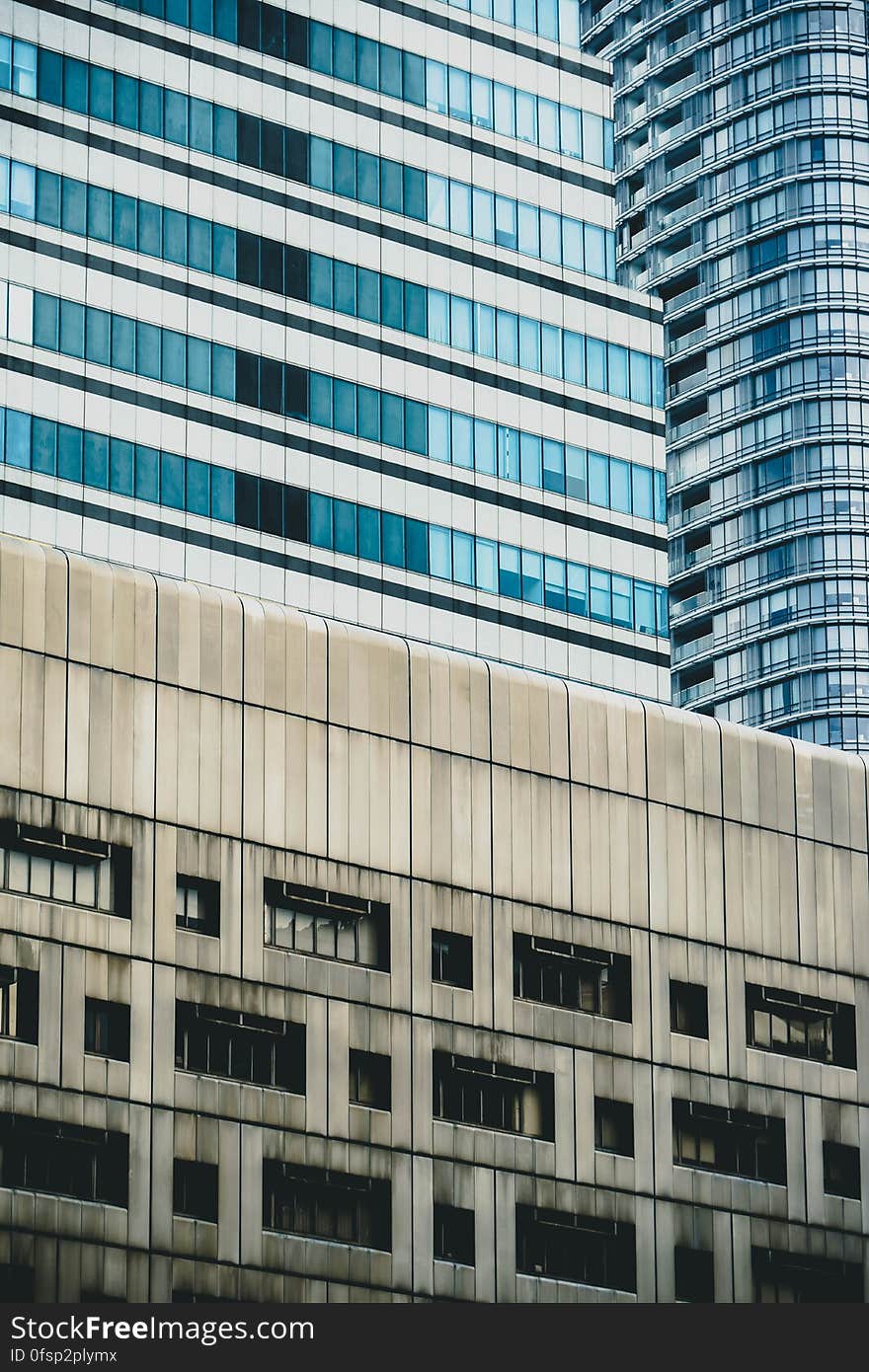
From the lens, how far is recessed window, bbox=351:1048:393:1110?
229 feet

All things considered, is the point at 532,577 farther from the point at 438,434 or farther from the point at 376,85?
the point at 376,85

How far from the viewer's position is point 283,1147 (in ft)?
223

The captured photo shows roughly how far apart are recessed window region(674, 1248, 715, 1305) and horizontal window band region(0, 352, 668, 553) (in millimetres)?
40392

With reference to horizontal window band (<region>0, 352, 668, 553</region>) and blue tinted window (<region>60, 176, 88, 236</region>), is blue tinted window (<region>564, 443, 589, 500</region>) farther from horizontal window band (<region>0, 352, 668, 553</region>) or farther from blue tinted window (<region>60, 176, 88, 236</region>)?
blue tinted window (<region>60, 176, 88, 236</region>)

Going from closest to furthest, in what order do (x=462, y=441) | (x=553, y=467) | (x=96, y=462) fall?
1. (x=96, y=462)
2. (x=462, y=441)
3. (x=553, y=467)

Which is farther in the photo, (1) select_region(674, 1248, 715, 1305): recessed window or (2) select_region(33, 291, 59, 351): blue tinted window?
(2) select_region(33, 291, 59, 351): blue tinted window

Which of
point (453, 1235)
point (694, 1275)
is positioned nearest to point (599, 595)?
point (694, 1275)

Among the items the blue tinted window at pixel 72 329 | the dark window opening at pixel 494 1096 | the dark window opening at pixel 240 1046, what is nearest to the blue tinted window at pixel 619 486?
the blue tinted window at pixel 72 329

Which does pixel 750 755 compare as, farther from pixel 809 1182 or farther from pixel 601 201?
pixel 601 201

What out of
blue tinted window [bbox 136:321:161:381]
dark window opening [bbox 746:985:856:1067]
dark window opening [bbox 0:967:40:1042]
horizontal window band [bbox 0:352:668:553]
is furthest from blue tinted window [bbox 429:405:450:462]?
dark window opening [bbox 0:967:40:1042]

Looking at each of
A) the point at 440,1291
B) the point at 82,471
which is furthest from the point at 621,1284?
the point at 82,471

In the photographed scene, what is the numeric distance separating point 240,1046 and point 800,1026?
57.5 ft

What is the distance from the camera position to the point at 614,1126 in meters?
73.8

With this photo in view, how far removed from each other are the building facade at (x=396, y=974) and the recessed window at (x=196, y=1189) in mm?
73
